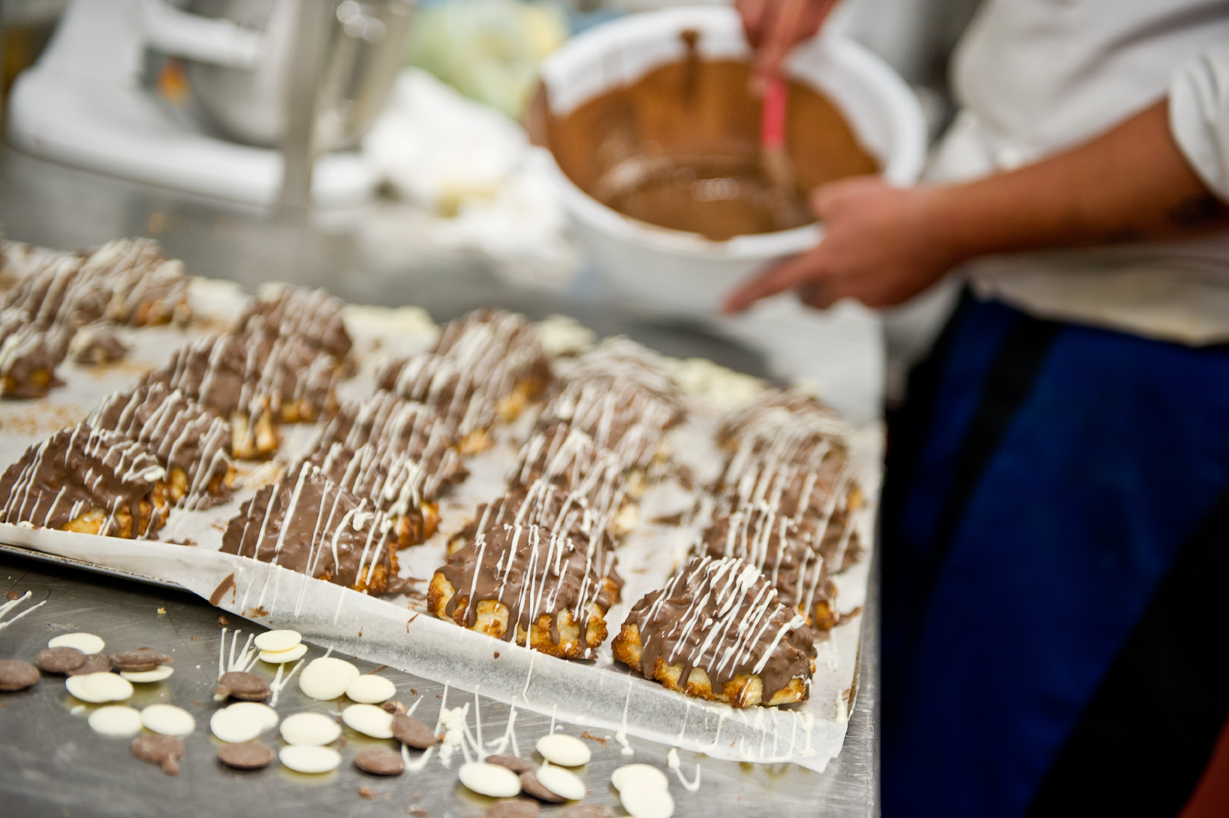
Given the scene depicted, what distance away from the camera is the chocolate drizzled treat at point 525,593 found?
138 centimetres

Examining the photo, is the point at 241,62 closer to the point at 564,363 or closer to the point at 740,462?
the point at 564,363

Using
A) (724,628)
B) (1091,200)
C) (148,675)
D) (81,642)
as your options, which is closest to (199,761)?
(148,675)

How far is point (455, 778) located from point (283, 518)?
54cm

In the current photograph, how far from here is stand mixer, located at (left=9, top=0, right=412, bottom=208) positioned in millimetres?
2355

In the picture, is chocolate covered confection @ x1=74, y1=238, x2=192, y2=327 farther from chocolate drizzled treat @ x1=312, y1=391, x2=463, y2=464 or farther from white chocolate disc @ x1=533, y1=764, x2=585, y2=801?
white chocolate disc @ x1=533, y1=764, x2=585, y2=801

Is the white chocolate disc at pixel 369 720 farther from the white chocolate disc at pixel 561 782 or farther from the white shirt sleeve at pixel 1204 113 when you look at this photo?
the white shirt sleeve at pixel 1204 113

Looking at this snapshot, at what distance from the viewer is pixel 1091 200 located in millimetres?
1772

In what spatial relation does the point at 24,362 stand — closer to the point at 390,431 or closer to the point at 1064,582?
the point at 390,431

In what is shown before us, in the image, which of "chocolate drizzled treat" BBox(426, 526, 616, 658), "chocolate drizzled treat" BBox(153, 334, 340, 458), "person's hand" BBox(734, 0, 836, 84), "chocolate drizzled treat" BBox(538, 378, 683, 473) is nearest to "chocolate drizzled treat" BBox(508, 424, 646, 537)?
"chocolate drizzled treat" BBox(538, 378, 683, 473)

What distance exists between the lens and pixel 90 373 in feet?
6.23

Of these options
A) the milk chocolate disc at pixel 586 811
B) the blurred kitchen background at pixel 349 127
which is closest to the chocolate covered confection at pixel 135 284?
the blurred kitchen background at pixel 349 127

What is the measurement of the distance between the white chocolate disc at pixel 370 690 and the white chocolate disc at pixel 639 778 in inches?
12.3

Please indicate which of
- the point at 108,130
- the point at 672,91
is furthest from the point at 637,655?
the point at 108,130

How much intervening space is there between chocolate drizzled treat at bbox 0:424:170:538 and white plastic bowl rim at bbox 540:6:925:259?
1040mm
